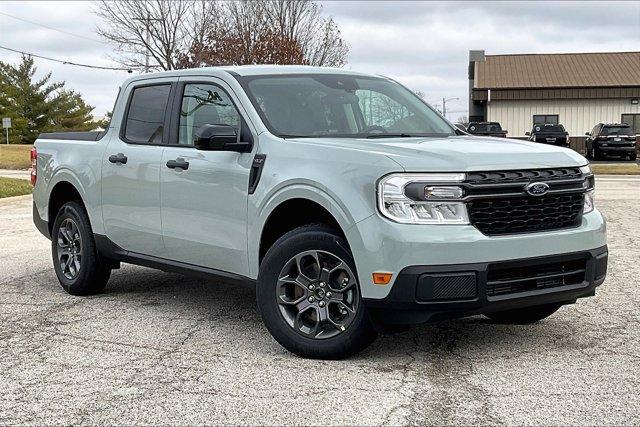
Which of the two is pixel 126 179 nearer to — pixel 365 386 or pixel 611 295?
pixel 365 386

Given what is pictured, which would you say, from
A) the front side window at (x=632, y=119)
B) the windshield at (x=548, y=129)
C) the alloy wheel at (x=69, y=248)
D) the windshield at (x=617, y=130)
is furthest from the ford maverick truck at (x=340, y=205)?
the front side window at (x=632, y=119)

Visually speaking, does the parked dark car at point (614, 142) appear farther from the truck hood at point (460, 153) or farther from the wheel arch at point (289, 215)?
the wheel arch at point (289, 215)

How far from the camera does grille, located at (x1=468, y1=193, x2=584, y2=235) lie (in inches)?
200

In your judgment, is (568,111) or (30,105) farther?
(30,105)

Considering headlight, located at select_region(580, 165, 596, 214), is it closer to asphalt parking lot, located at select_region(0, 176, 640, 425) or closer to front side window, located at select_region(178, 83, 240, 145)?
asphalt parking lot, located at select_region(0, 176, 640, 425)

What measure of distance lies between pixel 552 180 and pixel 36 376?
126 inches

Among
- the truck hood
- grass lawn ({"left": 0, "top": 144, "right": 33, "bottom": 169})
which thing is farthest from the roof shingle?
the truck hood

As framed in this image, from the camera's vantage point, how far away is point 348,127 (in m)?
6.21

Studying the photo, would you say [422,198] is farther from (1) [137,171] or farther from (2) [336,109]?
(1) [137,171]

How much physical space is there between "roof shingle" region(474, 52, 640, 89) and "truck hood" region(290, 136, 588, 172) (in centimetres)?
4390

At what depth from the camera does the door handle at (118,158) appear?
7055 millimetres

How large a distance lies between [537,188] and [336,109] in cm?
171

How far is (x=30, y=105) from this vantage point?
237 feet

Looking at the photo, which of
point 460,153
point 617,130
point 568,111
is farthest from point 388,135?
point 568,111
